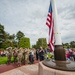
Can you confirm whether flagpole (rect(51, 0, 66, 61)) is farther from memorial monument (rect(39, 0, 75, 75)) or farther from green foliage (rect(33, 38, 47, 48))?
green foliage (rect(33, 38, 47, 48))

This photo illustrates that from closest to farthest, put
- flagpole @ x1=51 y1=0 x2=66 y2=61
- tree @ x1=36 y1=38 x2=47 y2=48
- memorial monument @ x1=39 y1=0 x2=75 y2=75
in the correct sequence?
memorial monument @ x1=39 y1=0 x2=75 y2=75
flagpole @ x1=51 y1=0 x2=66 y2=61
tree @ x1=36 y1=38 x2=47 y2=48

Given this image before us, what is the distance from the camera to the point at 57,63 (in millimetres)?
6008

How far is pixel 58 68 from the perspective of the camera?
5043 millimetres

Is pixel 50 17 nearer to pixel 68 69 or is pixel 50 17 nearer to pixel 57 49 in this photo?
pixel 57 49

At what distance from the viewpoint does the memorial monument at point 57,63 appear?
15.8 ft

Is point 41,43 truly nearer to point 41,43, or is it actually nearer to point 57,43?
point 41,43

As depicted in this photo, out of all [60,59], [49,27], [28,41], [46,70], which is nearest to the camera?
[46,70]

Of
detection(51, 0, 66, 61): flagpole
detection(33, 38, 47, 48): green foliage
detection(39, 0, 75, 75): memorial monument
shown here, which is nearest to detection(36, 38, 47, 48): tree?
detection(33, 38, 47, 48): green foliage

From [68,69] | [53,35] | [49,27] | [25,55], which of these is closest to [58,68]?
[68,69]

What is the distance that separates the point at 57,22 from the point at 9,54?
314 inches

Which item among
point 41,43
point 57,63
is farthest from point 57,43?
point 41,43

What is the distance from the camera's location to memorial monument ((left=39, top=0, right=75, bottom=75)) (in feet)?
15.8

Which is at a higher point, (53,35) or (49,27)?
(49,27)

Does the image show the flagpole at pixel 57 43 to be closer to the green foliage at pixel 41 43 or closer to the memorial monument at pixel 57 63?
the memorial monument at pixel 57 63
